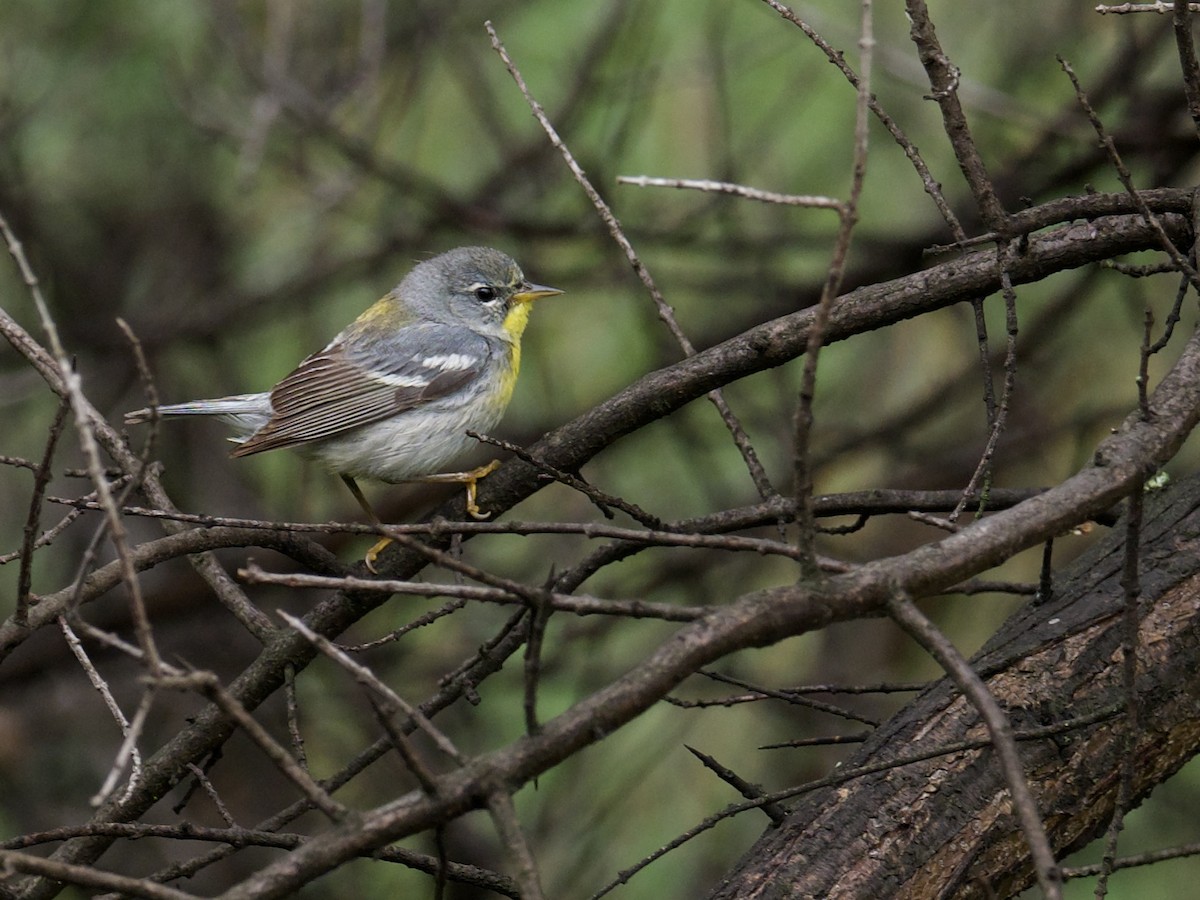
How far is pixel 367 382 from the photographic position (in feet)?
16.8

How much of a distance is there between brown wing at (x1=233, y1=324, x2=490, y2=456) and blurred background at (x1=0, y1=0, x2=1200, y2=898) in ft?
3.24

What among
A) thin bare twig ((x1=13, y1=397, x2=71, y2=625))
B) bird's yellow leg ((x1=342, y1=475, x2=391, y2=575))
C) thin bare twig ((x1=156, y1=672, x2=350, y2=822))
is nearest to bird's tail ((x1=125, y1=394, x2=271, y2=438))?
bird's yellow leg ((x1=342, y1=475, x2=391, y2=575))

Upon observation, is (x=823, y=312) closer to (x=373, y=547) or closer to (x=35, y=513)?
(x=35, y=513)

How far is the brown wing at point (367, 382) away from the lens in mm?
4809

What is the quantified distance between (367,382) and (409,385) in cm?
19

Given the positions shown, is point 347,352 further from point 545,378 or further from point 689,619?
point 689,619

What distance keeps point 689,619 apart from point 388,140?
6573 mm

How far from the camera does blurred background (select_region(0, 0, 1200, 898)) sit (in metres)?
6.28

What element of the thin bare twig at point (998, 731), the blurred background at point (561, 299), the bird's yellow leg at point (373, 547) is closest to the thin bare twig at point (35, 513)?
the bird's yellow leg at point (373, 547)

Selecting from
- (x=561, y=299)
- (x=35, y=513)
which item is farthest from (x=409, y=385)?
(x=561, y=299)

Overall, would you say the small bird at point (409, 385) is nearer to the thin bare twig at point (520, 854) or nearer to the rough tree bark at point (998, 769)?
the rough tree bark at point (998, 769)

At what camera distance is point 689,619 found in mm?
1993

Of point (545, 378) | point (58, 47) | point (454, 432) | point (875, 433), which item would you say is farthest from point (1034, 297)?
point (58, 47)

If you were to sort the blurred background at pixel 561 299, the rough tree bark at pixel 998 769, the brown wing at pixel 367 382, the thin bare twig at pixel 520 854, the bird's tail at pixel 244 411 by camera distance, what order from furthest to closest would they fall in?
the blurred background at pixel 561 299
the bird's tail at pixel 244 411
the brown wing at pixel 367 382
the rough tree bark at pixel 998 769
the thin bare twig at pixel 520 854
